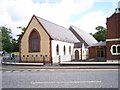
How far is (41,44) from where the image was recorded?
133 feet

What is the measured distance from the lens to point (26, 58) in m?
40.7

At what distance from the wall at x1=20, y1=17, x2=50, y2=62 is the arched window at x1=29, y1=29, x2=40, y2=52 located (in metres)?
0.53

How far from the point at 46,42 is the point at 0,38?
5783cm

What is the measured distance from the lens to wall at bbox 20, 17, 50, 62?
1567 inches

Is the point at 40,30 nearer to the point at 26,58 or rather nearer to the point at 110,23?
the point at 26,58

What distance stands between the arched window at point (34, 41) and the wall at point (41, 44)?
53 cm

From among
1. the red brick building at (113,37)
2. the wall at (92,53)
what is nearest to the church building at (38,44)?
the red brick building at (113,37)

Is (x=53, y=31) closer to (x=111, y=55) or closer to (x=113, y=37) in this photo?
(x=113, y=37)

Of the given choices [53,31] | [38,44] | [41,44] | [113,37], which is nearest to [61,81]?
[41,44]

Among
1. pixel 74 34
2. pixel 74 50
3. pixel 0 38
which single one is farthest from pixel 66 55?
pixel 0 38

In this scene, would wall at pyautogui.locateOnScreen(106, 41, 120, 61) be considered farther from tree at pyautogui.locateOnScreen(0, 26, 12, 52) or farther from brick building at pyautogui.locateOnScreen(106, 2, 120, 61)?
tree at pyautogui.locateOnScreen(0, 26, 12, 52)

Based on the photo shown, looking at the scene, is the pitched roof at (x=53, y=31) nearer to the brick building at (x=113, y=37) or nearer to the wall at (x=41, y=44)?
the wall at (x=41, y=44)

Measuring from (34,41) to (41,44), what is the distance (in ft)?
5.07

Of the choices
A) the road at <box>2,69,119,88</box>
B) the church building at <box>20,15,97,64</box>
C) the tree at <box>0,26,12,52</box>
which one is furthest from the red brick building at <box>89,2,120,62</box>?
the tree at <box>0,26,12,52</box>
